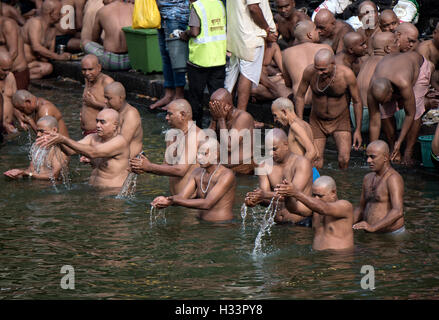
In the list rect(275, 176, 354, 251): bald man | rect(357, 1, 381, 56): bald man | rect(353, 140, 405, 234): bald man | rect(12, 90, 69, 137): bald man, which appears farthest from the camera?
rect(357, 1, 381, 56): bald man

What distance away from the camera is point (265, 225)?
27.9 feet

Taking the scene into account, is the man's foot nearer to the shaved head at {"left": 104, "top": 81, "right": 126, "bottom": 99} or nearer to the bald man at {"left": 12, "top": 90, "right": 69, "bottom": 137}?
the bald man at {"left": 12, "top": 90, "right": 69, "bottom": 137}

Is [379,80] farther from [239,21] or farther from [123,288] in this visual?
[123,288]

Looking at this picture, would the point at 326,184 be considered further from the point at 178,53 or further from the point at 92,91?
the point at 178,53

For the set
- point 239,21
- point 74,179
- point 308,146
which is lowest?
point 74,179

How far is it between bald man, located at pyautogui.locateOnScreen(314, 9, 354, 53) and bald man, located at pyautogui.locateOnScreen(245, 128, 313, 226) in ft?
11.0

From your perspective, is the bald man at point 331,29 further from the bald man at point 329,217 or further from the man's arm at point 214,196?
the bald man at point 329,217

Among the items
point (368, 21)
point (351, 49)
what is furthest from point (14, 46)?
point (351, 49)

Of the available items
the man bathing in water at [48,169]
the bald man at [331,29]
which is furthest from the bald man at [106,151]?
the bald man at [331,29]

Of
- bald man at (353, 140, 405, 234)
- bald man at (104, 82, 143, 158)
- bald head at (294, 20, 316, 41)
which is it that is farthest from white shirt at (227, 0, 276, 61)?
bald man at (353, 140, 405, 234)

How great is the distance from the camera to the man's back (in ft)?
48.4

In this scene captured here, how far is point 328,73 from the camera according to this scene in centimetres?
980

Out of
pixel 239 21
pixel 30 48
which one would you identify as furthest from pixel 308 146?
pixel 30 48
